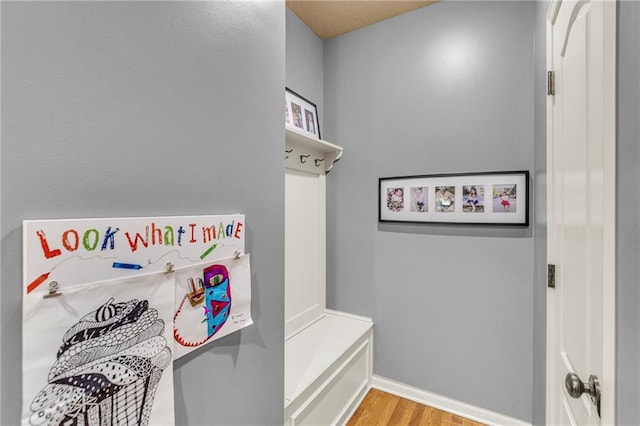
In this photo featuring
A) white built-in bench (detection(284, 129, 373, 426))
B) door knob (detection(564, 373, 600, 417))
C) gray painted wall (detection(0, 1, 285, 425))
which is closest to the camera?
gray painted wall (detection(0, 1, 285, 425))

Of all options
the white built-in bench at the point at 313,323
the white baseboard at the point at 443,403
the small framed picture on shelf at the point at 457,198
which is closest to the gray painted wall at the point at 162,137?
the white built-in bench at the point at 313,323

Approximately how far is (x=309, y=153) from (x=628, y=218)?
1778 millimetres

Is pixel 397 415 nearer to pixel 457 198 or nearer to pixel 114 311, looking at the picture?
pixel 457 198

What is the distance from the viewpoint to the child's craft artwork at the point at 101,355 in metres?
0.52

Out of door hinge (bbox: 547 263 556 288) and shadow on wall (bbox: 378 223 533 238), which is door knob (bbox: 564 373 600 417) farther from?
shadow on wall (bbox: 378 223 533 238)

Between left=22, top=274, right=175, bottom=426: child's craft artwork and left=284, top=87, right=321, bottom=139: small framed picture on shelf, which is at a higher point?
left=284, top=87, right=321, bottom=139: small framed picture on shelf

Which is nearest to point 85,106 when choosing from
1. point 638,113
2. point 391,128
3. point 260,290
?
point 260,290

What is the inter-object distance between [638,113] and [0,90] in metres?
1.12

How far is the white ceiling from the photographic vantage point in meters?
1.96

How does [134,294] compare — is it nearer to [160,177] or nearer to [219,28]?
[160,177]

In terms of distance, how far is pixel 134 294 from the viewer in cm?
65

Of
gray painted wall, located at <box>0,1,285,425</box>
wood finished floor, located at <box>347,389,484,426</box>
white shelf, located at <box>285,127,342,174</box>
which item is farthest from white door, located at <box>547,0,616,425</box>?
white shelf, located at <box>285,127,342,174</box>

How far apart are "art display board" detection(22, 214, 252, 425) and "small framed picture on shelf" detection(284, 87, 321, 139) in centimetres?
129

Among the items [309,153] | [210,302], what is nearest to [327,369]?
[210,302]
